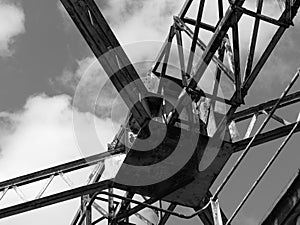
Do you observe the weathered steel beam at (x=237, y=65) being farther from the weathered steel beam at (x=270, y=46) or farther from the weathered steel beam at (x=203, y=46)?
the weathered steel beam at (x=203, y=46)

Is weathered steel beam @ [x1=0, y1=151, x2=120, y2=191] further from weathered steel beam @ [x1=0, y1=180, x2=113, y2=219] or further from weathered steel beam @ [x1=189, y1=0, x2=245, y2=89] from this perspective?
weathered steel beam @ [x1=189, y1=0, x2=245, y2=89]

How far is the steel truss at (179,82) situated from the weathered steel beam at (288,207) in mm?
1066

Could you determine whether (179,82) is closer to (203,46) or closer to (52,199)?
(203,46)

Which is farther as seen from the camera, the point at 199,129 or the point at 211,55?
the point at 199,129

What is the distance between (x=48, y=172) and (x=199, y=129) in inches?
148

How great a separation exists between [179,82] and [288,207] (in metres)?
4.79

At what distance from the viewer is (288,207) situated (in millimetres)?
6578

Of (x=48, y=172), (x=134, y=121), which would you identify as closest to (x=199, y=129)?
(x=134, y=121)

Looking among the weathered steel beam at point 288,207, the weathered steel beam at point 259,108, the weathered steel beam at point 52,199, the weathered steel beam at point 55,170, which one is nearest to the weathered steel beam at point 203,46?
the weathered steel beam at point 259,108

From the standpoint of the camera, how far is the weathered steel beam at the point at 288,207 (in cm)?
649

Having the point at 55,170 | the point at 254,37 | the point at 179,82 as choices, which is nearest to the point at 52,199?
the point at 55,170

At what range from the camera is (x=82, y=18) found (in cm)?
884

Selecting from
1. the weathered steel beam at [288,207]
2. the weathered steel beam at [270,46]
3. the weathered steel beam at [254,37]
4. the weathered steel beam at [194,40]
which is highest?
the weathered steel beam at [194,40]

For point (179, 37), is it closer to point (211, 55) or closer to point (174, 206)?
point (211, 55)
